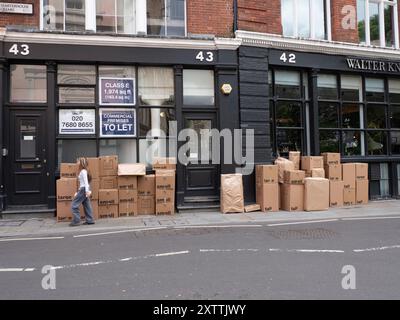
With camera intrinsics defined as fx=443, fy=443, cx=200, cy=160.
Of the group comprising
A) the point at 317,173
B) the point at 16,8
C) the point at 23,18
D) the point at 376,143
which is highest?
the point at 16,8

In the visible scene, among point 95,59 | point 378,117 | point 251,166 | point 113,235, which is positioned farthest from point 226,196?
point 378,117

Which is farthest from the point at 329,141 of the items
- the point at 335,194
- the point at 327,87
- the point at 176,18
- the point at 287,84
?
the point at 176,18

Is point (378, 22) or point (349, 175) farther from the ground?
point (378, 22)

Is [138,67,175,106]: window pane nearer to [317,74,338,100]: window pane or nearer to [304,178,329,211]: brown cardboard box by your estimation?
[304,178,329,211]: brown cardboard box

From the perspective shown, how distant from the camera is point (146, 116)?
41.8 feet

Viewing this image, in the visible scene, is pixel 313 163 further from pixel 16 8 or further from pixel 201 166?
pixel 16 8

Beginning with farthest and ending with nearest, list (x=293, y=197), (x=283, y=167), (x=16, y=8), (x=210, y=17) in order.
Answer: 1. (x=210, y=17)
2. (x=283, y=167)
3. (x=293, y=197)
4. (x=16, y=8)

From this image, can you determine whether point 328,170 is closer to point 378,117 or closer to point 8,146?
point 378,117

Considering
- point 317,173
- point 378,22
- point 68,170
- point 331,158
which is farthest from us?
point 378,22

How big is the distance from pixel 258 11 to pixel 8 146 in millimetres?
8228

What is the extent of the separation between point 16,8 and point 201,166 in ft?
21.7

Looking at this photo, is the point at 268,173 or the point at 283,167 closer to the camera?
the point at 268,173

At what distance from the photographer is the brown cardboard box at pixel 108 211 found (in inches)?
452

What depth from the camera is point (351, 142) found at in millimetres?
15055
